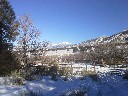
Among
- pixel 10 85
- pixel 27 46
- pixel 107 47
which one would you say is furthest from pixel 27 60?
pixel 107 47

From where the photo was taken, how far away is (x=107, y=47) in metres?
50.2

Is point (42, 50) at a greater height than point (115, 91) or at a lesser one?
greater

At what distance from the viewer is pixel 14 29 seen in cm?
1833

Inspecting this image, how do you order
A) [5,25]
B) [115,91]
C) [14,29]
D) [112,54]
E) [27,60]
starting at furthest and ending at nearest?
1. [112,54]
2. [27,60]
3. [14,29]
4. [5,25]
5. [115,91]

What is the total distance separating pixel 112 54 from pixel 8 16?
30.9m

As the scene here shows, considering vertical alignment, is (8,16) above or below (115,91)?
above

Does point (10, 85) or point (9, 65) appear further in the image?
point (9, 65)

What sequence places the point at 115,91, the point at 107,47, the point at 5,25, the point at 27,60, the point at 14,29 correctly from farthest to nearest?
the point at 107,47 → the point at 27,60 → the point at 14,29 → the point at 5,25 → the point at 115,91

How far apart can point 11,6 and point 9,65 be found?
4374 millimetres

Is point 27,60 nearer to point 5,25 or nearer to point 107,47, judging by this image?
point 5,25

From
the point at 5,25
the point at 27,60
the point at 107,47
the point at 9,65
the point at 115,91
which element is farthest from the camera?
the point at 107,47

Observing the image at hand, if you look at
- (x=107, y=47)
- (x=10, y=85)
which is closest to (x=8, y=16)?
(x=10, y=85)

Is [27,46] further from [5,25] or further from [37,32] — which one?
[5,25]

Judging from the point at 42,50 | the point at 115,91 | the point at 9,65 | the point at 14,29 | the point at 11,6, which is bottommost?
the point at 115,91
